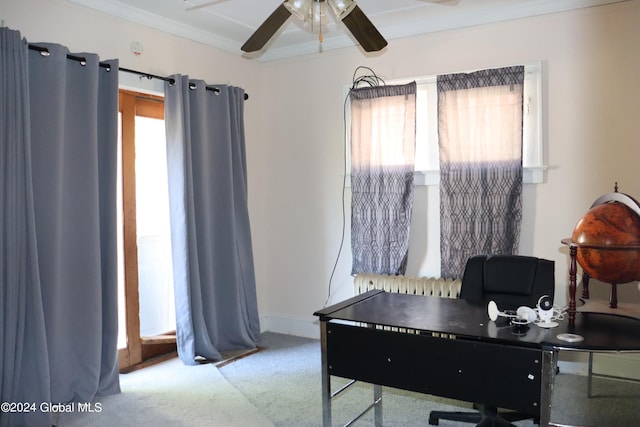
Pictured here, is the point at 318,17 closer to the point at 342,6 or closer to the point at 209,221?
the point at 342,6

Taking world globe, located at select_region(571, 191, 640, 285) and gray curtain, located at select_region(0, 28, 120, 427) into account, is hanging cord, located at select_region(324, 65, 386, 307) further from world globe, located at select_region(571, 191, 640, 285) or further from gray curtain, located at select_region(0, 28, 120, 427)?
world globe, located at select_region(571, 191, 640, 285)

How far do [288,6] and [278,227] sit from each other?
2.62 metres

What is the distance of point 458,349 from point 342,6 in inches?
60.0

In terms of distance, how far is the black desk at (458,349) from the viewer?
77.9 inches

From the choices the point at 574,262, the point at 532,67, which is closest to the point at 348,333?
the point at 574,262

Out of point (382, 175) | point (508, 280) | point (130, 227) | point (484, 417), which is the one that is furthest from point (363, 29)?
point (130, 227)

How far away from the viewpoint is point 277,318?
4.69 metres

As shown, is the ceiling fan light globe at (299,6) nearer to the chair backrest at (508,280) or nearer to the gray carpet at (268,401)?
the chair backrest at (508,280)

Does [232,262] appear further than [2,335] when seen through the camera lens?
Yes

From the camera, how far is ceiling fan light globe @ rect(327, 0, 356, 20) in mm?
2225

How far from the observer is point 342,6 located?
224 cm

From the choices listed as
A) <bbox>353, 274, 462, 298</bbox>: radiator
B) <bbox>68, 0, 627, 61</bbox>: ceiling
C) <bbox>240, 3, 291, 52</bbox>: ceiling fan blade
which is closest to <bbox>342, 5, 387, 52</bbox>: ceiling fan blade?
<bbox>240, 3, 291, 52</bbox>: ceiling fan blade

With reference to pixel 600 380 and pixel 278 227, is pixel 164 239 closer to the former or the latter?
pixel 278 227

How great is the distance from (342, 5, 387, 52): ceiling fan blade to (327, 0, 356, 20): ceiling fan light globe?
0.06m
